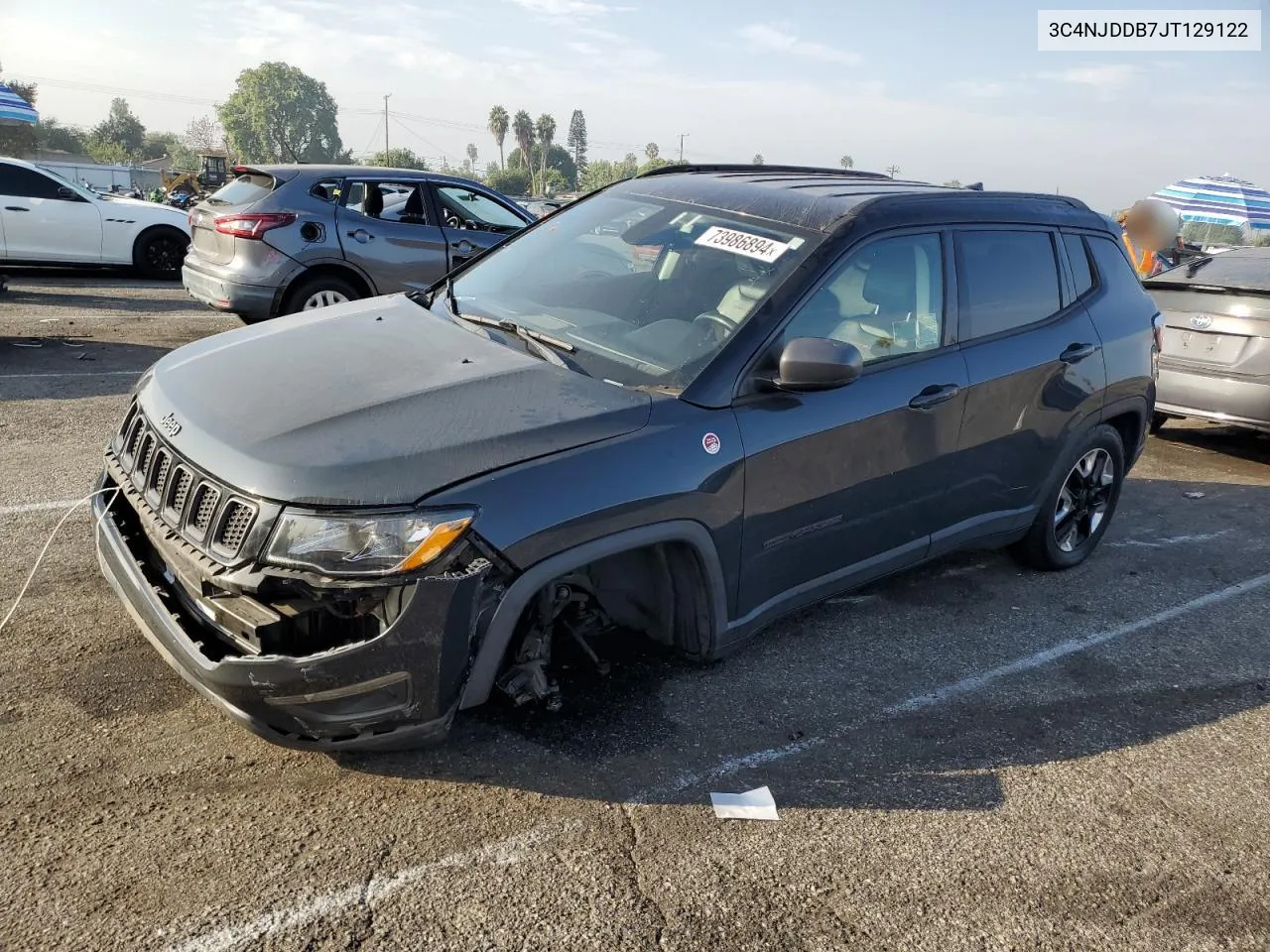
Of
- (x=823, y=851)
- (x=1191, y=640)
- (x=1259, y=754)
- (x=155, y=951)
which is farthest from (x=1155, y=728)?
(x=155, y=951)

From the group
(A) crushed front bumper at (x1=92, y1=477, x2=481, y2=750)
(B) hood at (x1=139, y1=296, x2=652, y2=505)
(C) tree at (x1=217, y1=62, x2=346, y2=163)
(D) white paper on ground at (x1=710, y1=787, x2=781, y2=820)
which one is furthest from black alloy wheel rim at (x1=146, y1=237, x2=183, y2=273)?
(C) tree at (x1=217, y1=62, x2=346, y2=163)

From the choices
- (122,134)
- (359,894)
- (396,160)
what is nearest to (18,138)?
(396,160)

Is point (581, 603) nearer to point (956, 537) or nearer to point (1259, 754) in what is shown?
point (956, 537)

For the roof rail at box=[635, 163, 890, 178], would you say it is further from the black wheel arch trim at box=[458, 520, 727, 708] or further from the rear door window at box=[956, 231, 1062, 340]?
the black wheel arch trim at box=[458, 520, 727, 708]

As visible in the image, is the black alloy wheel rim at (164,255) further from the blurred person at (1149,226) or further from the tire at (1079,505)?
the tire at (1079,505)

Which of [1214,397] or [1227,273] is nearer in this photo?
[1214,397]

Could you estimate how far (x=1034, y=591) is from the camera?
4.82 m

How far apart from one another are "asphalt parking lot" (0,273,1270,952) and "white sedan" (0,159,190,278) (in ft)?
32.5

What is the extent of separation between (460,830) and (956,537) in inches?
96.4

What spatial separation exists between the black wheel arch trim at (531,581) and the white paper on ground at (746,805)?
77cm

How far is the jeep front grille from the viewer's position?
258 cm

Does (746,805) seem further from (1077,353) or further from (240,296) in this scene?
(240,296)

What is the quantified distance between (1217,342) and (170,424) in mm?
7199

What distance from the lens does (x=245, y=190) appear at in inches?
352
